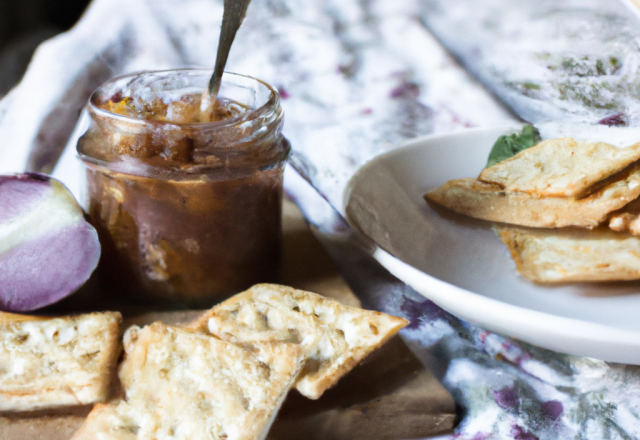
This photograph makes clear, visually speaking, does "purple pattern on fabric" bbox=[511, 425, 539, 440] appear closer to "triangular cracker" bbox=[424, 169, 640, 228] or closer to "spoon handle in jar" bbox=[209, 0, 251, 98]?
"triangular cracker" bbox=[424, 169, 640, 228]

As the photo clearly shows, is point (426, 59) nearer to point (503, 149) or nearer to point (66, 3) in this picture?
point (503, 149)

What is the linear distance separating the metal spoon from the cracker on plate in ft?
1.61

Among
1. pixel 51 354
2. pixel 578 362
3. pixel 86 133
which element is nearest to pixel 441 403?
pixel 578 362

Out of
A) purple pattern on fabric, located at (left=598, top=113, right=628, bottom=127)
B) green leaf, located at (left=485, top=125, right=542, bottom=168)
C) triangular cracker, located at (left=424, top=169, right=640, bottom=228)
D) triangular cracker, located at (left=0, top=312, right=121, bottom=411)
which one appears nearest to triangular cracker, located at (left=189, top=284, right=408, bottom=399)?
triangular cracker, located at (left=0, top=312, right=121, bottom=411)

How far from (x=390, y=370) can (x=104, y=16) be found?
4.03ft

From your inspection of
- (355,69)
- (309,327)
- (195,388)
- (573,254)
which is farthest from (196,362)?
(355,69)

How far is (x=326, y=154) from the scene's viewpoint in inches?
58.5

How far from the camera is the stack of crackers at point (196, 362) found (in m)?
0.62

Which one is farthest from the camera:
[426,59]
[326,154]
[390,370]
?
[426,59]

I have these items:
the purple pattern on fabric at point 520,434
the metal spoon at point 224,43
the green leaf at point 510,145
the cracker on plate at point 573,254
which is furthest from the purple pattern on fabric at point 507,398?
the metal spoon at point 224,43

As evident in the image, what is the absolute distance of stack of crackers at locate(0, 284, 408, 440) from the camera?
0.62 metres

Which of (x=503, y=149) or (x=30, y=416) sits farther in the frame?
(x=503, y=149)

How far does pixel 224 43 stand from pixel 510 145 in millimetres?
561

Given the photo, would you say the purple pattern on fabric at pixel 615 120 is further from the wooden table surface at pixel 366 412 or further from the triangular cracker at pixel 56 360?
the triangular cracker at pixel 56 360
